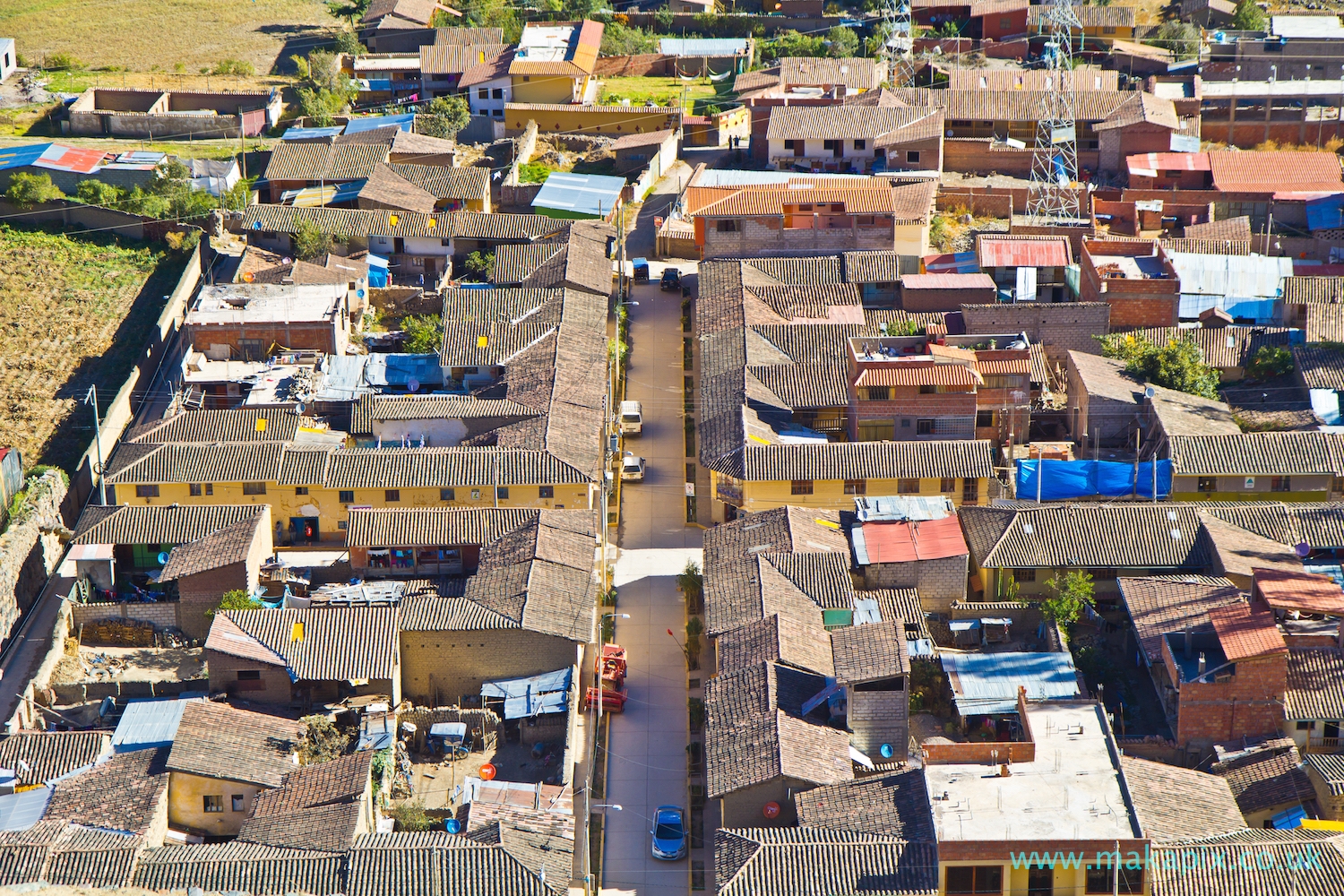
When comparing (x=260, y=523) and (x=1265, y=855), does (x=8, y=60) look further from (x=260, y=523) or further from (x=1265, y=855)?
(x=1265, y=855)

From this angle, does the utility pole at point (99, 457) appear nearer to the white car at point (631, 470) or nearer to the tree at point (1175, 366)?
the white car at point (631, 470)

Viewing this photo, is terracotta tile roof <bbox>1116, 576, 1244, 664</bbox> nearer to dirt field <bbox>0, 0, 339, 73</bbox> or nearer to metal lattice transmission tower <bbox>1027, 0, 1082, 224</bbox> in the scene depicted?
metal lattice transmission tower <bbox>1027, 0, 1082, 224</bbox>

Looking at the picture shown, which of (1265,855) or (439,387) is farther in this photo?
(439,387)

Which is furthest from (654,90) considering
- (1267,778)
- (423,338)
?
(1267,778)

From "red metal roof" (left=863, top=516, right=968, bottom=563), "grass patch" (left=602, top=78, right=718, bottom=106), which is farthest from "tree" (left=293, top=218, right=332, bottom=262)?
"red metal roof" (left=863, top=516, right=968, bottom=563)

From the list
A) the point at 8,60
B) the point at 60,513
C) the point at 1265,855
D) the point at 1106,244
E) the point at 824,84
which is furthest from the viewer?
the point at 8,60

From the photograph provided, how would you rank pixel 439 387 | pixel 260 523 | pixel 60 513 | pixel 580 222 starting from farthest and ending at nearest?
pixel 580 222
pixel 439 387
pixel 60 513
pixel 260 523

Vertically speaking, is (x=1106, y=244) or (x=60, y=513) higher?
(x=1106, y=244)

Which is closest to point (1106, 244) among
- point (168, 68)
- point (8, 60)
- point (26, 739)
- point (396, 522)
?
point (396, 522)
